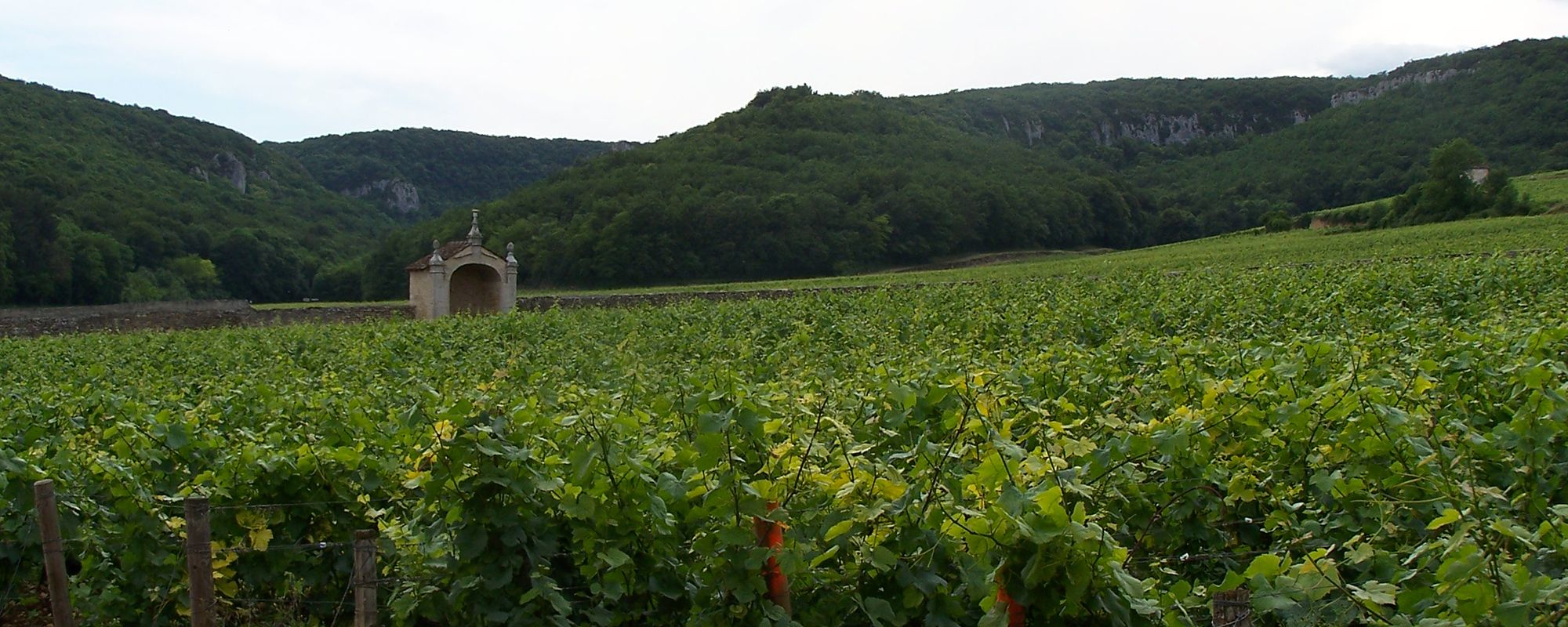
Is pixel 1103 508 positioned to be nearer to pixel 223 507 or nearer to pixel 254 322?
pixel 223 507

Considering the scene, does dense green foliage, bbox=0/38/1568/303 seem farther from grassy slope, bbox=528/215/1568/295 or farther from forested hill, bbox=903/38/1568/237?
grassy slope, bbox=528/215/1568/295

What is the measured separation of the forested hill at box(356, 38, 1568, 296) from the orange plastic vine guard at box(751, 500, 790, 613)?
48606 mm

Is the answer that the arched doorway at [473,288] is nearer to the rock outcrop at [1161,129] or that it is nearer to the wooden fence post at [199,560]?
the wooden fence post at [199,560]

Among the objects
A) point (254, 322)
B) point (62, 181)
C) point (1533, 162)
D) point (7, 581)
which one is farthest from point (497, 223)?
point (1533, 162)

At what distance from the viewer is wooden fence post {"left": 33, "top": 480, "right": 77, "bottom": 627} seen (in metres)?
4.40

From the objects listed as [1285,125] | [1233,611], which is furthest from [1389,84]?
[1233,611]

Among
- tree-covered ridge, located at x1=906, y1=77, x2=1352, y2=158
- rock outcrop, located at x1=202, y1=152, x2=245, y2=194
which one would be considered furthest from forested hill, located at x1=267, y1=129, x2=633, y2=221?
tree-covered ridge, located at x1=906, y1=77, x2=1352, y2=158

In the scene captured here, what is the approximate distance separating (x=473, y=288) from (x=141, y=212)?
39609 mm

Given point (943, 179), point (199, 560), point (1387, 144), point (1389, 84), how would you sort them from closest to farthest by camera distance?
point (199, 560) < point (943, 179) < point (1387, 144) < point (1389, 84)

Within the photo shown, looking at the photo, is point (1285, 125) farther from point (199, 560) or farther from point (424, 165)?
point (199, 560)

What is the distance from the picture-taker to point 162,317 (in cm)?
2830

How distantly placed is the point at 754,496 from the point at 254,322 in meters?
29.3

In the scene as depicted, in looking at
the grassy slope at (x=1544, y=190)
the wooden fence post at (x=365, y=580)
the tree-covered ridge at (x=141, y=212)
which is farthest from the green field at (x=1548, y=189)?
the tree-covered ridge at (x=141, y=212)

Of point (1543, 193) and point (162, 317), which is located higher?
point (1543, 193)
